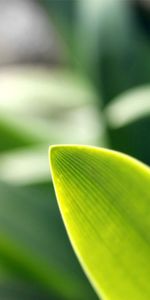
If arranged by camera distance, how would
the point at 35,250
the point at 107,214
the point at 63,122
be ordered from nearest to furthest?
the point at 107,214
the point at 35,250
the point at 63,122

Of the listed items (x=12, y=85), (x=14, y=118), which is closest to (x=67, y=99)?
(x=12, y=85)

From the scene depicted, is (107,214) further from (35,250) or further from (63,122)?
(63,122)

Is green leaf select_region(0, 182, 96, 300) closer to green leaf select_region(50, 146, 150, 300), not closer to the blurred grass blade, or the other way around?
the blurred grass blade

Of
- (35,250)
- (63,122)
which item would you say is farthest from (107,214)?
(63,122)

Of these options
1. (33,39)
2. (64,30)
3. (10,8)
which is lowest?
(64,30)

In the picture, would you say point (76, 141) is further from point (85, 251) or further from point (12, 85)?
point (85, 251)
